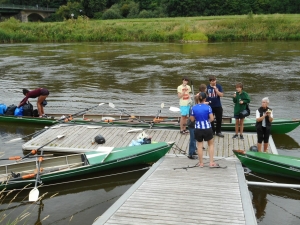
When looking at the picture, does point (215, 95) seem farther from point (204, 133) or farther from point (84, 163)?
point (84, 163)

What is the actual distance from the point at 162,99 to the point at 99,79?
276 inches

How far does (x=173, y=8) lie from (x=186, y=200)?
237 ft

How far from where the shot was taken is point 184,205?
621 cm

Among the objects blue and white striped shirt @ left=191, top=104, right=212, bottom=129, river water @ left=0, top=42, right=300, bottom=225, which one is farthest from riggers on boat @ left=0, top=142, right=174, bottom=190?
blue and white striped shirt @ left=191, top=104, right=212, bottom=129

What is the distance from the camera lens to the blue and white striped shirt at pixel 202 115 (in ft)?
24.9

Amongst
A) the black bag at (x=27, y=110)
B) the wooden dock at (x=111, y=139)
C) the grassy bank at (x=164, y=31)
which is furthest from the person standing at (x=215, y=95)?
the grassy bank at (x=164, y=31)

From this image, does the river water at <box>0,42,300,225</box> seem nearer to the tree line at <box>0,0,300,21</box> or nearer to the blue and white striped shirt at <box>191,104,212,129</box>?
the blue and white striped shirt at <box>191,104,212,129</box>

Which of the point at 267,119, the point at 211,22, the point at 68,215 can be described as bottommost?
the point at 68,215

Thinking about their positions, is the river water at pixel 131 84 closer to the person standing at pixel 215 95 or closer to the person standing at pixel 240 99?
the person standing at pixel 240 99

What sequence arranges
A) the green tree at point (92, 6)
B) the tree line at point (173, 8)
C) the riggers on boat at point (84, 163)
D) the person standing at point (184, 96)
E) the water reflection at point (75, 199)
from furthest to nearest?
the green tree at point (92, 6), the tree line at point (173, 8), the person standing at point (184, 96), the riggers on boat at point (84, 163), the water reflection at point (75, 199)

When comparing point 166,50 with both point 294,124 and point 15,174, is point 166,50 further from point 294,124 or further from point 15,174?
point 15,174

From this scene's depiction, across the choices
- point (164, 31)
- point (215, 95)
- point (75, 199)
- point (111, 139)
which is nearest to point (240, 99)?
point (215, 95)

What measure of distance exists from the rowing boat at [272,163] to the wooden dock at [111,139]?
82 centimetres

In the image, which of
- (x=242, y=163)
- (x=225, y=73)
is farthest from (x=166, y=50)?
(x=242, y=163)
